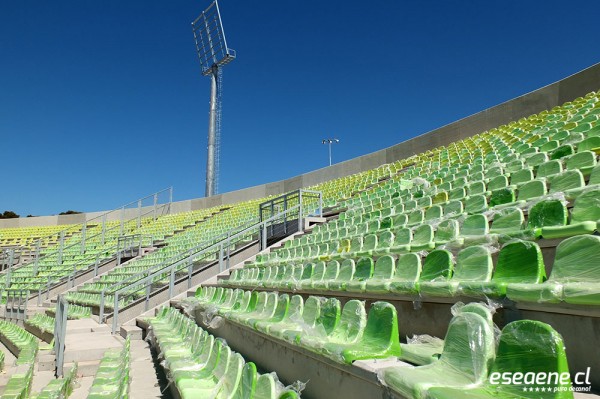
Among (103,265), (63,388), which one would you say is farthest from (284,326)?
(103,265)

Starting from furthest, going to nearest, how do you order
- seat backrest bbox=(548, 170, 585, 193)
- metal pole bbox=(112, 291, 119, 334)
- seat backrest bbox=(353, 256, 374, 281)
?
metal pole bbox=(112, 291, 119, 334)
seat backrest bbox=(548, 170, 585, 193)
seat backrest bbox=(353, 256, 374, 281)

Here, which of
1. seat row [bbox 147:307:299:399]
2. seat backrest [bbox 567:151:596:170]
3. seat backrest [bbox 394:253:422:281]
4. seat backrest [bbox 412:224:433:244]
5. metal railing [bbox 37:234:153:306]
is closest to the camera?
seat row [bbox 147:307:299:399]

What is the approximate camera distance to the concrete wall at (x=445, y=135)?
10695 mm

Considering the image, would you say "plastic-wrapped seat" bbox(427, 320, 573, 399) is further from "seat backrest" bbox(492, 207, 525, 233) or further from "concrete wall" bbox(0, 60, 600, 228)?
"concrete wall" bbox(0, 60, 600, 228)

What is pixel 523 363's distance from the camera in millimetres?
1153

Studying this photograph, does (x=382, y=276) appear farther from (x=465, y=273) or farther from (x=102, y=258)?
(x=102, y=258)

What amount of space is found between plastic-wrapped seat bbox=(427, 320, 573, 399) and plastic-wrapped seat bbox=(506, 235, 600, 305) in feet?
1.14

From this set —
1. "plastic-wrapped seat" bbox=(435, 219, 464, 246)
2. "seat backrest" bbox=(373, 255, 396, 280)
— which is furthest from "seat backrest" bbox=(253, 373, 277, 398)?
"plastic-wrapped seat" bbox=(435, 219, 464, 246)

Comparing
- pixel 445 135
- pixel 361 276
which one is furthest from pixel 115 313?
pixel 445 135

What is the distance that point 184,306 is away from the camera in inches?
216

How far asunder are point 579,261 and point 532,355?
72 cm

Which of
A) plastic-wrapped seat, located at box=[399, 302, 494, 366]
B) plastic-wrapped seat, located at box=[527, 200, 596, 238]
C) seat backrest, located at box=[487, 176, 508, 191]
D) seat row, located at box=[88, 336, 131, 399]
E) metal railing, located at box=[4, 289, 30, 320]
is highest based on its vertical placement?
seat backrest, located at box=[487, 176, 508, 191]

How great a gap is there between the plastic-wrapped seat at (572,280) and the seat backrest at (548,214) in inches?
27.7

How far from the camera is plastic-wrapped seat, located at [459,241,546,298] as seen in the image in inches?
69.0
